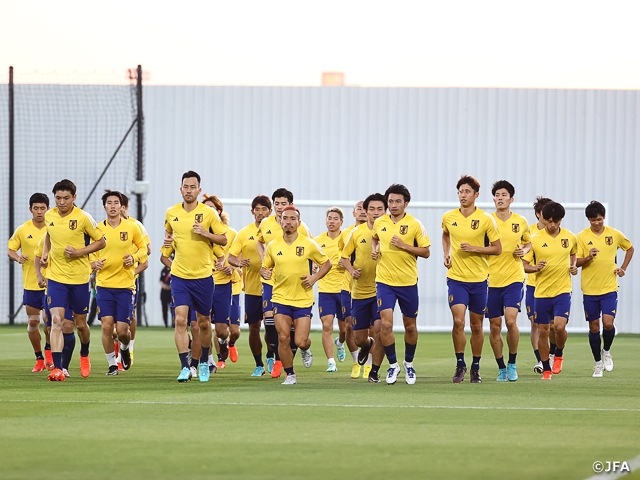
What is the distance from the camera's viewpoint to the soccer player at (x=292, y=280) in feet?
44.4

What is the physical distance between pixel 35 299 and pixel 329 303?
416 centimetres

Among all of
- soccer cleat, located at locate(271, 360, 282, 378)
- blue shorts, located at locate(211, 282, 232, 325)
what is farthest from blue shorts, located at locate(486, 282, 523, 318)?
blue shorts, located at locate(211, 282, 232, 325)

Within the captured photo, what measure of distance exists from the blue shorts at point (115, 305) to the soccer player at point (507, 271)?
4.72m

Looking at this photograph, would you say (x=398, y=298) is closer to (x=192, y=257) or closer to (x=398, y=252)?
(x=398, y=252)

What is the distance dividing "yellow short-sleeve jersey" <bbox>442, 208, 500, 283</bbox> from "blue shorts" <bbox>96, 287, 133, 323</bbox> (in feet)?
14.0

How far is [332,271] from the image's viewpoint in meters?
17.2

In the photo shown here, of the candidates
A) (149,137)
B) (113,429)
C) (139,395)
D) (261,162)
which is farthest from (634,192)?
(113,429)

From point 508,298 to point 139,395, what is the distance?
526 cm

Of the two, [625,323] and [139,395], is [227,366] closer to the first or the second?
[139,395]

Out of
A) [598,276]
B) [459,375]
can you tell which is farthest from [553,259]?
[459,375]

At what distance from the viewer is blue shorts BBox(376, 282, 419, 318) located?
44.9 ft

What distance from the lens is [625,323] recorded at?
30.8m

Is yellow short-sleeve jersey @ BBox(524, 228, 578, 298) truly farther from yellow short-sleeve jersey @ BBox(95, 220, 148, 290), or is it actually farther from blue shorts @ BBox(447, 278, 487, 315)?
yellow short-sleeve jersey @ BBox(95, 220, 148, 290)

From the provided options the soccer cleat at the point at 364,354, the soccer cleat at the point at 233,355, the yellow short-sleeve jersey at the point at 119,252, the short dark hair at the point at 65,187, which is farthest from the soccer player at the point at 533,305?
the short dark hair at the point at 65,187
